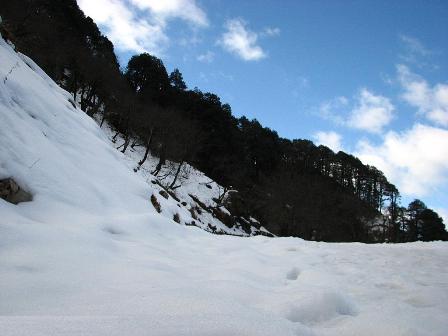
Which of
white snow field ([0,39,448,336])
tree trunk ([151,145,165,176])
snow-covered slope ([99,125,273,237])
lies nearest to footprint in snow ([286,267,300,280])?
white snow field ([0,39,448,336])

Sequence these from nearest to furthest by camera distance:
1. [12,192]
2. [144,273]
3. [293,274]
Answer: [144,273]
[12,192]
[293,274]

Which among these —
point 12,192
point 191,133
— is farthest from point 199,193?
point 12,192

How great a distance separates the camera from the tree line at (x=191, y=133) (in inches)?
1107

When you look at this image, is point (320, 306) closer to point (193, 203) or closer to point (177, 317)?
point (177, 317)

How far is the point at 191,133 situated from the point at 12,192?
27456 millimetres

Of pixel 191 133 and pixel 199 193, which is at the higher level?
pixel 191 133

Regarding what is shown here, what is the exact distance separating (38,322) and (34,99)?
7.68 m

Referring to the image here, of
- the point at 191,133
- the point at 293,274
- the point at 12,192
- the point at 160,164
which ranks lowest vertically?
the point at 12,192

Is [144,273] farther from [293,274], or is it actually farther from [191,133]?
[191,133]

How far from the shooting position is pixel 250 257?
16.9ft

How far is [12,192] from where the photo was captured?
4.00 metres

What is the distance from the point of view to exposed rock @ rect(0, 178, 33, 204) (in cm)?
390

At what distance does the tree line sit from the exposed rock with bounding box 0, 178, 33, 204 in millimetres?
18592

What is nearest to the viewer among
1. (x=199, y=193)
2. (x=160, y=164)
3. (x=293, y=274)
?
(x=293, y=274)
